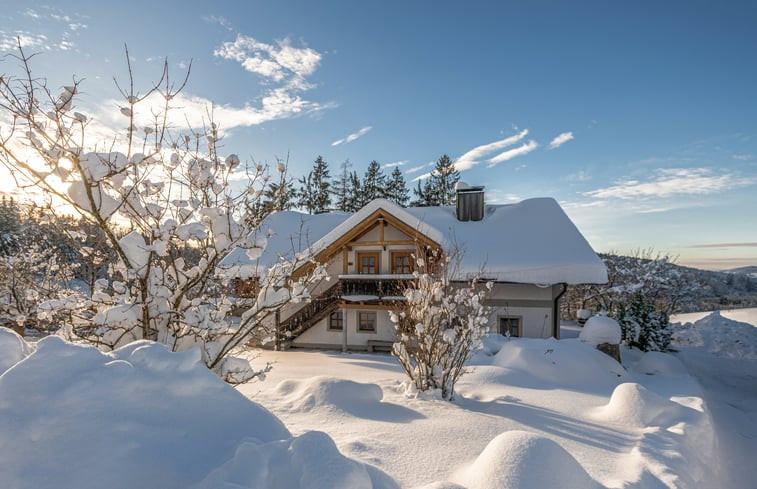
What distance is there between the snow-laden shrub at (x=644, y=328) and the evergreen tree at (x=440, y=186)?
64.7ft

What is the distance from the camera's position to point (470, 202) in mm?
17281

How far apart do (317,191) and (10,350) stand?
30.7 metres

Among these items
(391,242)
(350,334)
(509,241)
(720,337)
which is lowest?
(720,337)

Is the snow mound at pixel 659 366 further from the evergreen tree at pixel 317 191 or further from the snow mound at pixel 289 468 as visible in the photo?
the evergreen tree at pixel 317 191

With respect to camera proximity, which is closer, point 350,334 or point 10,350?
point 10,350

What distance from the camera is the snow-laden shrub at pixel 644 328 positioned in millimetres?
13789

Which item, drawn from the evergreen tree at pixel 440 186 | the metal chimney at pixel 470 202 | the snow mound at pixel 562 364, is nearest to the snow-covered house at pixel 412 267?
the metal chimney at pixel 470 202

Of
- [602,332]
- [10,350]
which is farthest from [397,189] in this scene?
[10,350]

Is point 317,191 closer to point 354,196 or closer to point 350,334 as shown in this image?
point 354,196

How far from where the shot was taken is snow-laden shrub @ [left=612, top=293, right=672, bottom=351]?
543 inches

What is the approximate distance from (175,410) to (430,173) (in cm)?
3201

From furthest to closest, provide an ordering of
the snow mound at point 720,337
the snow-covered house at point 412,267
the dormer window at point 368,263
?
the snow mound at point 720,337
the dormer window at point 368,263
the snow-covered house at point 412,267

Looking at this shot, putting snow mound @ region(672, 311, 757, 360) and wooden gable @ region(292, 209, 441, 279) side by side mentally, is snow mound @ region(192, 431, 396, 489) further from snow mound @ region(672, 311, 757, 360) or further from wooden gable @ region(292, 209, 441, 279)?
snow mound @ region(672, 311, 757, 360)

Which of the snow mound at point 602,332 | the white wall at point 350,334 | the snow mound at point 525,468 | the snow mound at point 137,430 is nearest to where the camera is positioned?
the snow mound at point 137,430
